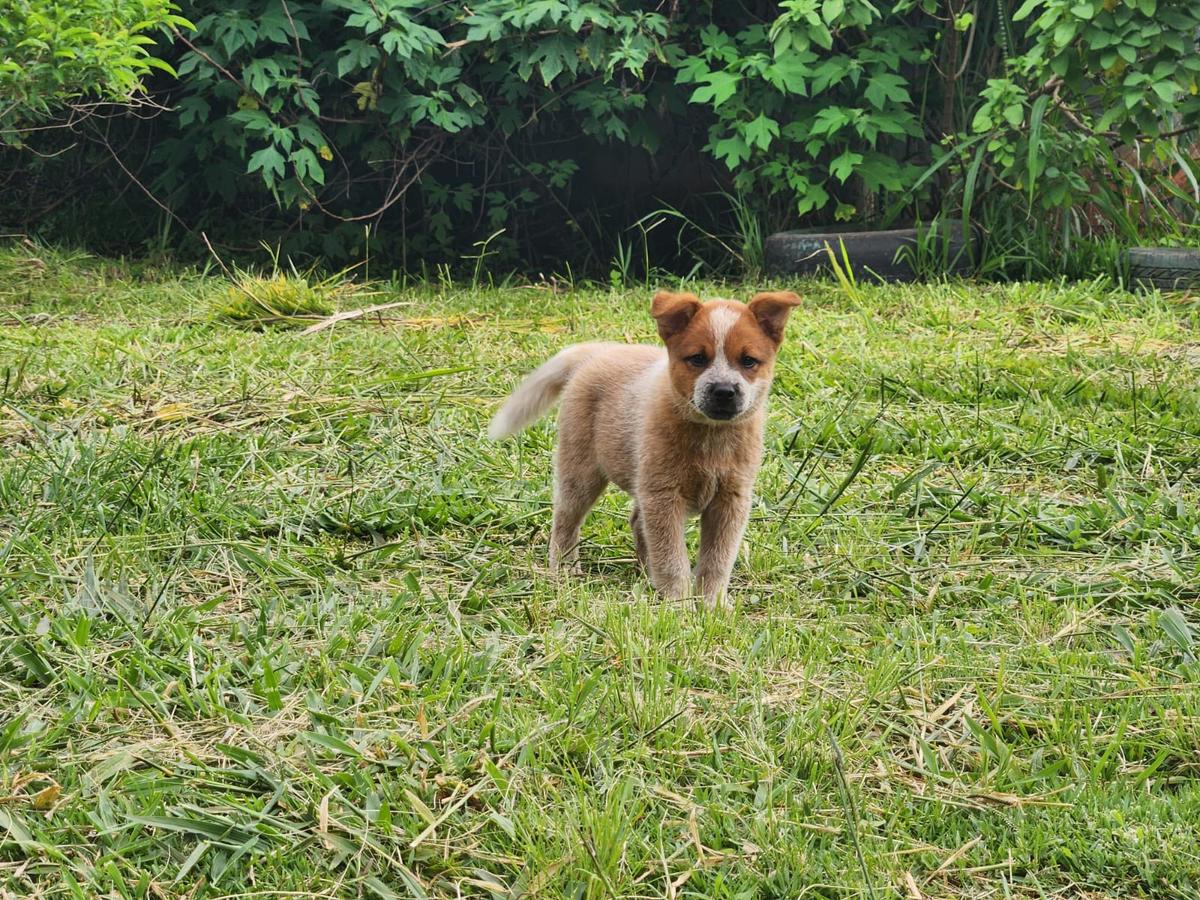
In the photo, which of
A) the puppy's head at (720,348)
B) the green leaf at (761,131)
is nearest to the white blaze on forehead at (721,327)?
the puppy's head at (720,348)

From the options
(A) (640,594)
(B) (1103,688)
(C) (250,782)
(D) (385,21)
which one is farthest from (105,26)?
(B) (1103,688)

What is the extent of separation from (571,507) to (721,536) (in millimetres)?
474

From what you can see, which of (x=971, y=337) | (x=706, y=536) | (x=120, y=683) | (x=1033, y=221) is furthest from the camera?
(x=1033, y=221)

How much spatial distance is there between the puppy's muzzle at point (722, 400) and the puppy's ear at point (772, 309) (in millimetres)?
252

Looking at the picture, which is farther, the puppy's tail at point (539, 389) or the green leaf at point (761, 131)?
the green leaf at point (761, 131)

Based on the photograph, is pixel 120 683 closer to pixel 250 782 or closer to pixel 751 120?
pixel 250 782

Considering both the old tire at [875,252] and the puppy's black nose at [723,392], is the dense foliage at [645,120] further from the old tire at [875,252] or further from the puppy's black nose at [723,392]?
the puppy's black nose at [723,392]

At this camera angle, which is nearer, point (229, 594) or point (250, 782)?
point (250, 782)

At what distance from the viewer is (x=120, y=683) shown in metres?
2.45

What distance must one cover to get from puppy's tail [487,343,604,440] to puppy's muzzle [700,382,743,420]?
2.51 ft

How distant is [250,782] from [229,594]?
3.12ft

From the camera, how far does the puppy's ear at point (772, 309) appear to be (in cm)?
318

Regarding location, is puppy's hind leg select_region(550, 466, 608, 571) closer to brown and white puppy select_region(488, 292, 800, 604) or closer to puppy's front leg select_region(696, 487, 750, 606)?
brown and white puppy select_region(488, 292, 800, 604)

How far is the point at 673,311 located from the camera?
125 inches
